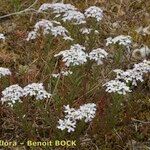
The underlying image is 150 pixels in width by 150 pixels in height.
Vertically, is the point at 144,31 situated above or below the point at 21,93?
above

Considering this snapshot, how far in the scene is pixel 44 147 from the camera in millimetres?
3969

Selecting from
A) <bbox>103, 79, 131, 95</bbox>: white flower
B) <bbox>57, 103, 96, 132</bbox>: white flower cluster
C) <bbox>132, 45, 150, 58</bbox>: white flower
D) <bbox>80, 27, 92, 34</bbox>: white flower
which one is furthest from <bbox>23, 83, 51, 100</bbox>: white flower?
<bbox>132, 45, 150, 58</bbox>: white flower

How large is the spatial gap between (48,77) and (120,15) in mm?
1622

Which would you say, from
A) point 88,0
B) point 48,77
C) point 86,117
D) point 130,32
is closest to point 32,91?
point 86,117

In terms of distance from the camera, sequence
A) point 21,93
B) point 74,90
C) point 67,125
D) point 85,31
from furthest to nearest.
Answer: point 85,31 < point 74,90 < point 21,93 < point 67,125

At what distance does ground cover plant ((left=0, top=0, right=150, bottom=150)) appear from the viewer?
389 centimetres

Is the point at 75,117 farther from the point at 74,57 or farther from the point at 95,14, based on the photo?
the point at 95,14

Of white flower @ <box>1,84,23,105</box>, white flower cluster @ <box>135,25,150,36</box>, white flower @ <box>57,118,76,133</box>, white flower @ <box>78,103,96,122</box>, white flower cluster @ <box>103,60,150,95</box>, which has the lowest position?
white flower @ <box>57,118,76,133</box>

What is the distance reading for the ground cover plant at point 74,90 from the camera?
3.89 m

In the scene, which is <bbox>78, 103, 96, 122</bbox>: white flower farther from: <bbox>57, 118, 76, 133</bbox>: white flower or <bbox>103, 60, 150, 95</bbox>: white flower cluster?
<bbox>103, 60, 150, 95</bbox>: white flower cluster

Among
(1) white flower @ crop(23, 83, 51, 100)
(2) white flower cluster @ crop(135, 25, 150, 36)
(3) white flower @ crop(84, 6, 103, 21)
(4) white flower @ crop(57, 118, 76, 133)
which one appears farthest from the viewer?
(2) white flower cluster @ crop(135, 25, 150, 36)

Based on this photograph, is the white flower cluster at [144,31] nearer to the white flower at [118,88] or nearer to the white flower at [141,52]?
the white flower at [141,52]

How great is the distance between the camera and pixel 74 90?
4.07 m

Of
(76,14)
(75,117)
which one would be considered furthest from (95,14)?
(75,117)
